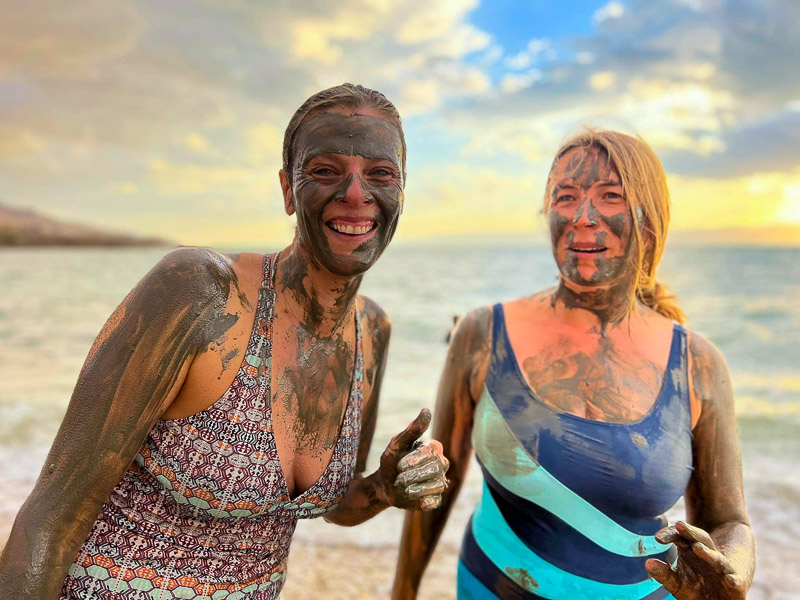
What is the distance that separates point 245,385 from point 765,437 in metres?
8.62

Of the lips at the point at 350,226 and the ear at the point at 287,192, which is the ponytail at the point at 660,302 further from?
the ear at the point at 287,192

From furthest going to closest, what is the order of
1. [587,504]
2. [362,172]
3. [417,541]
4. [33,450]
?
[33,450] → [417,541] → [587,504] → [362,172]

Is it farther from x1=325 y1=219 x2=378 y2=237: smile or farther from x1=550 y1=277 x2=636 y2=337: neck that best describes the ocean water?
x1=325 y1=219 x2=378 y2=237: smile

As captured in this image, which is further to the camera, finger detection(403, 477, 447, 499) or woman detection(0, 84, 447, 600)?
finger detection(403, 477, 447, 499)

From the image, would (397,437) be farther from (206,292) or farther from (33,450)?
(33,450)

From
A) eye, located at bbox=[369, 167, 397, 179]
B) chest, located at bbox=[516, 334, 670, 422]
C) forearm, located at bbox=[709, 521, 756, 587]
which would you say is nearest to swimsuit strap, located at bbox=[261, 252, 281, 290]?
eye, located at bbox=[369, 167, 397, 179]

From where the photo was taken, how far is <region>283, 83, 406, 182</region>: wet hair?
202cm

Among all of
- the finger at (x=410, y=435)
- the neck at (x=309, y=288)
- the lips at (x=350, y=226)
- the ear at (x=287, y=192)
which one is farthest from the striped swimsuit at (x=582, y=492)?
the ear at (x=287, y=192)

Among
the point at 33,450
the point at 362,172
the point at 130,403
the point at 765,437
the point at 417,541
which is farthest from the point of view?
the point at 765,437

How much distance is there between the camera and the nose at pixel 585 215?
249 cm

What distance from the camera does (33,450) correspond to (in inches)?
280

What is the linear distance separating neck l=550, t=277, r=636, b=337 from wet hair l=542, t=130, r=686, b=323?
6 centimetres

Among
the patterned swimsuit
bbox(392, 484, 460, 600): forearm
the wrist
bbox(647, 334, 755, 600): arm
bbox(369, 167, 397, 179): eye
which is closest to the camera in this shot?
the patterned swimsuit

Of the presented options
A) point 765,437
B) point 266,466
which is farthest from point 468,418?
point 765,437
